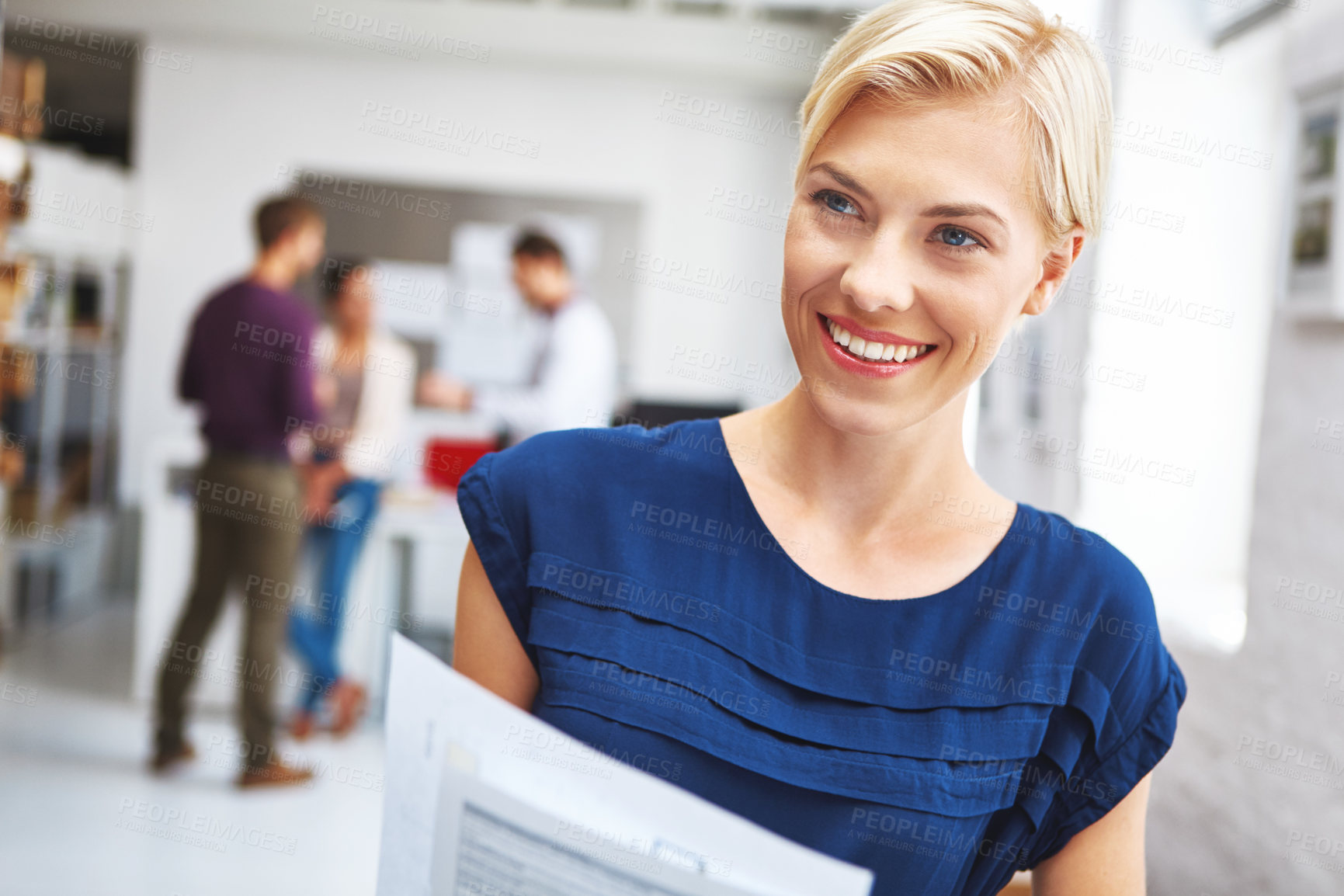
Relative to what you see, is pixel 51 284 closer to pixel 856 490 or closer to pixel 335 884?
pixel 335 884

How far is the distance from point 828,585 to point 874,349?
21 cm

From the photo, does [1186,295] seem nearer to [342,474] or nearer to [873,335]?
[873,335]

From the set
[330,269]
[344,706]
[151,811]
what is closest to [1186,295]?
[344,706]

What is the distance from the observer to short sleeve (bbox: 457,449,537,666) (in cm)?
91

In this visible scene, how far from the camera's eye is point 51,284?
5.86 m

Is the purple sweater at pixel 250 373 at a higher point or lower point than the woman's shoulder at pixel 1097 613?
higher

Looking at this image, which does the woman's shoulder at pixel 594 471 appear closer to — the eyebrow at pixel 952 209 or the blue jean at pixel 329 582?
the eyebrow at pixel 952 209

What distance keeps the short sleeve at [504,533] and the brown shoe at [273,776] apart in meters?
3.38

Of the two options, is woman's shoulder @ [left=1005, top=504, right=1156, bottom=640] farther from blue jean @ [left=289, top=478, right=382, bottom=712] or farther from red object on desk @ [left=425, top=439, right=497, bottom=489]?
red object on desk @ [left=425, top=439, right=497, bottom=489]

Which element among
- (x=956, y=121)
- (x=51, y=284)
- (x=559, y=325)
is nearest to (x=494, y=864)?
(x=956, y=121)

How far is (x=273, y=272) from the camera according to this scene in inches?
147

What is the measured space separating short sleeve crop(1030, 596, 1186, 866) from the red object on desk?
4.32 m

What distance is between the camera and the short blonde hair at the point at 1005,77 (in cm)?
77

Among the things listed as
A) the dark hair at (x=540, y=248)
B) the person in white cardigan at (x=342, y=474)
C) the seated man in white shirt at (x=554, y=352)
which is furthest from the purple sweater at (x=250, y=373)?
the dark hair at (x=540, y=248)
